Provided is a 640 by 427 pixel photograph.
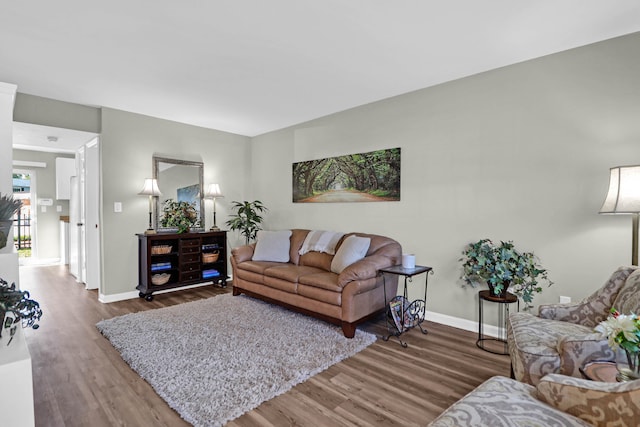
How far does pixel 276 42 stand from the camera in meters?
2.55

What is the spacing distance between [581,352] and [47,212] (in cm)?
901

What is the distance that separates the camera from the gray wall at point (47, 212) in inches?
268

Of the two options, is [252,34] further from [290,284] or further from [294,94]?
[290,284]

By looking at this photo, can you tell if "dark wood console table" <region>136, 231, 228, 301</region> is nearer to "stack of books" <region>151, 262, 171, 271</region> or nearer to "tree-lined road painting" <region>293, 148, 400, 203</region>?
"stack of books" <region>151, 262, 171, 271</region>

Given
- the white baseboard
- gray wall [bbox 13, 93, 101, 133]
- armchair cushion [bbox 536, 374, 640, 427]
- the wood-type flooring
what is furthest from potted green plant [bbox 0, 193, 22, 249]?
the white baseboard

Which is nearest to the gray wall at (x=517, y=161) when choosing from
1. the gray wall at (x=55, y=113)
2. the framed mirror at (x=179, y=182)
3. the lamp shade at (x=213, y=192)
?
the lamp shade at (x=213, y=192)

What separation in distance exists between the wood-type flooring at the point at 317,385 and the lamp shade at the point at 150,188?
176 centimetres

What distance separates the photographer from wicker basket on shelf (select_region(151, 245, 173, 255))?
4316 mm

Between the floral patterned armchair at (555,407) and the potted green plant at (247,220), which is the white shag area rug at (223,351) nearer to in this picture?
the floral patterned armchair at (555,407)

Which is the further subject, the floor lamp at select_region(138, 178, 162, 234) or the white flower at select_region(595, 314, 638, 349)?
the floor lamp at select_region(138, 178, 162, 234)

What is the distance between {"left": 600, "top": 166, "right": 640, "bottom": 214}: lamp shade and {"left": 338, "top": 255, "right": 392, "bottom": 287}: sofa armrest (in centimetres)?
178

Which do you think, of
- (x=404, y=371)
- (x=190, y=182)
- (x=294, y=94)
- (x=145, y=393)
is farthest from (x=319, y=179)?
(x=145, y=393)

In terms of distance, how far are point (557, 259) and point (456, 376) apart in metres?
1.36

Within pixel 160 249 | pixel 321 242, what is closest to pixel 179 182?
pixel 160 249
